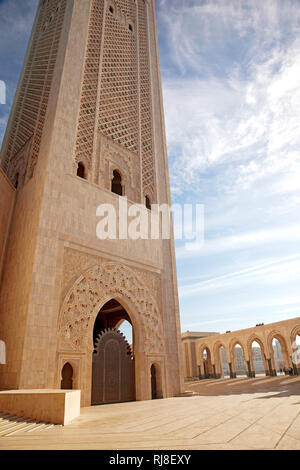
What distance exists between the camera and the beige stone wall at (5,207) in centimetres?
633

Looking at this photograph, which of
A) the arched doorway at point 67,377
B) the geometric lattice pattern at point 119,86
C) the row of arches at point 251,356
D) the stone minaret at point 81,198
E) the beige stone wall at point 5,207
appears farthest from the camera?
the row of arches at point 251,356

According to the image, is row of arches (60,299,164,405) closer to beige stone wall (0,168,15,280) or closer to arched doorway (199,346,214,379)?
beige stone wall (0,168,15,280)

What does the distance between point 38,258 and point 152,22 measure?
11412mm

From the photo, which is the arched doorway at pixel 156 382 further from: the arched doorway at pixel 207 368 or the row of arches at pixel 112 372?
the arched doorway at pixel 207 368

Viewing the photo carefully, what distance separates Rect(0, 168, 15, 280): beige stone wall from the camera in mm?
6328

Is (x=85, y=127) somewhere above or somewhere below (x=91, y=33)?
below

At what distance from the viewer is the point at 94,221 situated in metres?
6.46

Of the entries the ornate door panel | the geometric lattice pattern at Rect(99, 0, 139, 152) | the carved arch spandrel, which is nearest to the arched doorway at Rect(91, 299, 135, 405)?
the ornate door panel

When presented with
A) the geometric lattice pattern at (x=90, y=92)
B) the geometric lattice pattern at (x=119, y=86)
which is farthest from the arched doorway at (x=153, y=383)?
the geometric lattice pattern at (x=119, y=86)

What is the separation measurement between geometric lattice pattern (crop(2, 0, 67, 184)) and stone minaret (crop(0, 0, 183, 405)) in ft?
0.16

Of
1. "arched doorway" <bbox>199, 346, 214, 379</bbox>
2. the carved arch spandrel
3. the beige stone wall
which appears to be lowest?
"arched doorway" <bbox>199, 346, 214, 379</bbox>

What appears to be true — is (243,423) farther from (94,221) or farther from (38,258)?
(94,221)

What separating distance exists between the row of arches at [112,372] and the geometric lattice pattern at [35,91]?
13.5 feet
